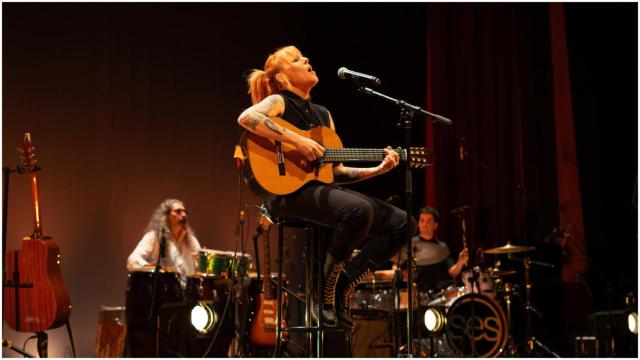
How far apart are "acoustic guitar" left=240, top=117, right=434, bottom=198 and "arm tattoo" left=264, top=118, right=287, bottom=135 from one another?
0.06 m

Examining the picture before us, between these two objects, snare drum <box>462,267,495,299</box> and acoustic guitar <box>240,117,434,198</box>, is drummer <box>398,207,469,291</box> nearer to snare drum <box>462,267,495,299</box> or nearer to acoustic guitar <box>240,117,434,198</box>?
snare drum <box>462,267,495,299</box>

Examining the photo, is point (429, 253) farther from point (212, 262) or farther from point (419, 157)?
point (419, 157)

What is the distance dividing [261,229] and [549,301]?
308 cm

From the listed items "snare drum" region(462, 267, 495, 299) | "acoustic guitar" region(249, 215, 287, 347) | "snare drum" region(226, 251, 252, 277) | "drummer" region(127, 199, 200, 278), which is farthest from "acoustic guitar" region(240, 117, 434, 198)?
"snare drum" region(462, 267, 495, 299)

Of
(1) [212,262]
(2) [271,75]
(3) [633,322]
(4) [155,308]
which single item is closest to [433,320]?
(3) [633,322]

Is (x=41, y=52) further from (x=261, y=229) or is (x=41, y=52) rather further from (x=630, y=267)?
(x=630, y=267)

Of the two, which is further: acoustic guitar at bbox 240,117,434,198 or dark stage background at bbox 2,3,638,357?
dark stage background at bbox 2,3,638,357

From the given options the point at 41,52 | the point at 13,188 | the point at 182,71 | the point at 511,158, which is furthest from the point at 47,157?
the point at 511,158

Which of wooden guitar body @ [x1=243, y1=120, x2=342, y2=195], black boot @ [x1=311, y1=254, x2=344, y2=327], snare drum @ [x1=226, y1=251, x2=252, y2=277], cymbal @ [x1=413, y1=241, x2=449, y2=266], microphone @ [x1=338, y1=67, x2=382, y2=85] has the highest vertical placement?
microphone @ [x1=338, y1=67, x2=382, y2=85]

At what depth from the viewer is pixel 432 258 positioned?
281 inches

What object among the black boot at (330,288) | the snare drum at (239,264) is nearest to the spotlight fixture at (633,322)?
the snare drum at (239,264)

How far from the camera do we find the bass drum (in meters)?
6.54

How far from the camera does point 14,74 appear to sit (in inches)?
269

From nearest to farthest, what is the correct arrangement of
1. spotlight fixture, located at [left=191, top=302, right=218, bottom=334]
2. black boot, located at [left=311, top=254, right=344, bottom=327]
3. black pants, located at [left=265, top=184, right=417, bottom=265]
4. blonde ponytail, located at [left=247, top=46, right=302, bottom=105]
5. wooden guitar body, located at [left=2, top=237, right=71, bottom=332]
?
black pants, located at [left=265, top=184, right=417, bottom=265], black boot, located at [left=311, top=254, right=344, bottom=327], blonde ponytail, located at [left=247, top=46, right=302, bottom=105], wooden guitar body, located at [left=2, top=237, right=71, bottom=332], spotlight fixture, located at [left=191, top=302, right=218, bottom=334]
